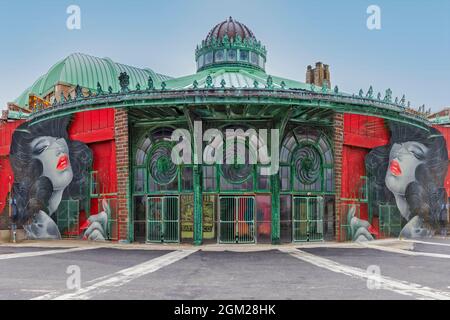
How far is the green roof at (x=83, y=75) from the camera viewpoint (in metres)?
38.0

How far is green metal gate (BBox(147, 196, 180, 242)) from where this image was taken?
70.0ft

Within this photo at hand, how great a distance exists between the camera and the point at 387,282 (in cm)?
1071

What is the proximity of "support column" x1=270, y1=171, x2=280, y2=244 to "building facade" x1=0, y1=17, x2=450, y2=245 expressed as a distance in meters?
0.04

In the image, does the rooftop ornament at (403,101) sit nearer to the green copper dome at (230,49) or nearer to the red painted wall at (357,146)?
the red painted wall at (357,146)

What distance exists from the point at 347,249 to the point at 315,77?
22671mm

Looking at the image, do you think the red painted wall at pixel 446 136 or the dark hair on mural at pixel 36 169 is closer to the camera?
the dark hair on mural at pixel 36 169

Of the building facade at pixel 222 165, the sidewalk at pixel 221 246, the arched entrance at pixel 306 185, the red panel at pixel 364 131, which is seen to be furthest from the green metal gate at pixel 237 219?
the red panel at pixel 364 131

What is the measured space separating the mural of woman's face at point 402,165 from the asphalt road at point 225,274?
6403mm

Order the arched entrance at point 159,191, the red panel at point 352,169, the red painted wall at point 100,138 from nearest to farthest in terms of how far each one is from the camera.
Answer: the arched entrance at point 159,191, the red painted wall at point 100,138, the red panel at point 352,169

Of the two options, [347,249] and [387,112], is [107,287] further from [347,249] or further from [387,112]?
[387,112]

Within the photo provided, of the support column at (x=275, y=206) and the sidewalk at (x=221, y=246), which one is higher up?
the support column at (x=275, y=206)

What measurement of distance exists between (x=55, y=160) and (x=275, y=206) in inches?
439

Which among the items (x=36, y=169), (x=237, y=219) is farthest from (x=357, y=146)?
(x=36, y=169)
